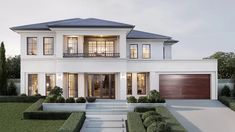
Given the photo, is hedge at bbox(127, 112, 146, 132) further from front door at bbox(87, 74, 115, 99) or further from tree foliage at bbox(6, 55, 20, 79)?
tree foliage at bbox(6, 55, 20, 79)

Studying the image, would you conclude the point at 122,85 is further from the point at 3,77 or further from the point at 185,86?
the point at 3,77

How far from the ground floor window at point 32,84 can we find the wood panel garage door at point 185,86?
457 inches

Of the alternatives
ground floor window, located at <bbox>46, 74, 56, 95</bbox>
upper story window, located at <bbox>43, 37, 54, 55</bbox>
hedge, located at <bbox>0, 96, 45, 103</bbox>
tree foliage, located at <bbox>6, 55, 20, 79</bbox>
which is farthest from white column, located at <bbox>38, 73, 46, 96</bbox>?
tree foliage, located at <bbox>6, 55, 20, 79</bbox>

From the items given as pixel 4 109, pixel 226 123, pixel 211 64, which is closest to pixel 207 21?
pixel 211 64

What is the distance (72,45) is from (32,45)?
12.5 ft

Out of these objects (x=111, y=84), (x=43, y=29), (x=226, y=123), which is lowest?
(x=226, y=123)

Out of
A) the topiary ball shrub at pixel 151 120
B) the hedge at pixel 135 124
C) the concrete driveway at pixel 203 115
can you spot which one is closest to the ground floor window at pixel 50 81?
the concrete driveway at pixel 203 115

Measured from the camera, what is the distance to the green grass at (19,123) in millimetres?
18281

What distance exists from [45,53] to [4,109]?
25.3 ft

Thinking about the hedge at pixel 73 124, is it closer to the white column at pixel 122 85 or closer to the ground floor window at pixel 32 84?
the white column at pixel 122 85

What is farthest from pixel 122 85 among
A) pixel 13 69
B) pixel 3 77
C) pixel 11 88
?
pixel 13 69

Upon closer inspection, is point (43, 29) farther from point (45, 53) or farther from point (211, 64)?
point (211, 64)

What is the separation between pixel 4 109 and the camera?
79.8 feet

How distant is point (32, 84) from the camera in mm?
30344
